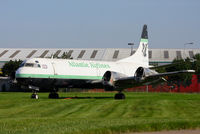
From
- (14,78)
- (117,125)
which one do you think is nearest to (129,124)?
(117,125)

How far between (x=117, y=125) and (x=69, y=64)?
83.7 feet

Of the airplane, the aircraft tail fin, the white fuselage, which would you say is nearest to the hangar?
the aircraft tail fin

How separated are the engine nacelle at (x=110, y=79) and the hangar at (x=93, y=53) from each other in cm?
6758

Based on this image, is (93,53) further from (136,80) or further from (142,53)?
(136,80)

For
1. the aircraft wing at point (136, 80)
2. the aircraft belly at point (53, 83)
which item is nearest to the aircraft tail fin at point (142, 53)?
the aircraft wing at point (136, 80)

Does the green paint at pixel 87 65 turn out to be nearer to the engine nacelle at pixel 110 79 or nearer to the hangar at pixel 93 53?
the engine nacelle at pixel 110 79

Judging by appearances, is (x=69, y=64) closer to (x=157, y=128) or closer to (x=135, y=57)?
(x=135, y=57)

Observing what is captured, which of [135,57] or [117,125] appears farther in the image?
[135,57]

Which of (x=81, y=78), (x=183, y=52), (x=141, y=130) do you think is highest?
(x=183, y=52)

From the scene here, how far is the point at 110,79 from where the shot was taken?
139 feet

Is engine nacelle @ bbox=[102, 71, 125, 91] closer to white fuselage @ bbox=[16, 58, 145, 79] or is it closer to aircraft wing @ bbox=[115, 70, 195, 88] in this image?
aircraft wing @ bbox=[115, 70, 195, 88]

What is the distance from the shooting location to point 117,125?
631 inches

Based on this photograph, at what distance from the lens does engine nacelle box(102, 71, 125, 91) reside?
42.2 m

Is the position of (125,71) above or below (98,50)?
below
